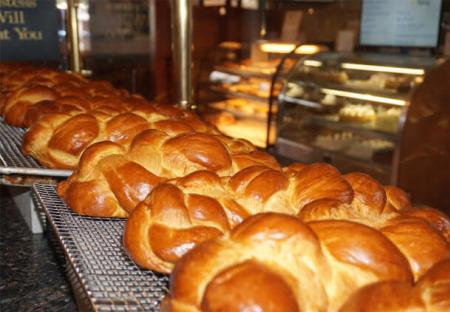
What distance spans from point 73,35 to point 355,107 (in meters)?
2.67

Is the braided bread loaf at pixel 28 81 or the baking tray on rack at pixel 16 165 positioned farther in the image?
the braided bread loaf at pixel 28 81

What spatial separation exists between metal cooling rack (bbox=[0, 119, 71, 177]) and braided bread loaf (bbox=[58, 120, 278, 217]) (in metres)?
0.18

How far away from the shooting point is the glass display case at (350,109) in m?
4.08

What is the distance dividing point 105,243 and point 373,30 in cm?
527

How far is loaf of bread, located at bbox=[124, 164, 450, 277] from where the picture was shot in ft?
2.76

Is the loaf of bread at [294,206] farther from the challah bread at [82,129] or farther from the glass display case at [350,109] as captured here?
the glass display case at [350,109]

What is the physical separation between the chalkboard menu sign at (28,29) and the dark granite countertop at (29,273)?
232cm

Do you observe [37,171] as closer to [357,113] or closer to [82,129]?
[82,129]

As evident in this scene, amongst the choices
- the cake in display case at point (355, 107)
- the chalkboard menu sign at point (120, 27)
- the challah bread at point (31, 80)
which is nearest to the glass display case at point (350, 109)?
the cake in display case at point (355, 107)

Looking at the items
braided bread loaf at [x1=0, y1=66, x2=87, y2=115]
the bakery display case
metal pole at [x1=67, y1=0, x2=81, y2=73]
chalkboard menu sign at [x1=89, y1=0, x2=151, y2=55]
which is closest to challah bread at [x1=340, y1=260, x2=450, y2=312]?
braided bread loaf at [x1=0, y1=66, x2=87, y2=115]

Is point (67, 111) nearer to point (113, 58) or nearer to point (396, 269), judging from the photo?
point (396, 269)

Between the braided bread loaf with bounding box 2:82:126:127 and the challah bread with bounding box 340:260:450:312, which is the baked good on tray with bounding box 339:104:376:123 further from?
the challah bread with bounding box 340:260:450:312

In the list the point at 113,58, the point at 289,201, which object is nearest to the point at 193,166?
the point at 289,201

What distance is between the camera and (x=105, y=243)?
3.62 ft
